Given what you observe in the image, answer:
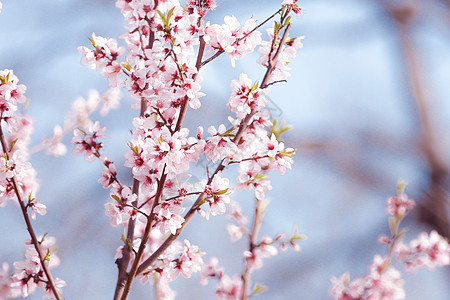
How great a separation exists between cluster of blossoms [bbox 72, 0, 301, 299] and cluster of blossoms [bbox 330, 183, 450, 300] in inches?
33.4

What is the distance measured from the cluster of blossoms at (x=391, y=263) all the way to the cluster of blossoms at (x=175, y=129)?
85 cm

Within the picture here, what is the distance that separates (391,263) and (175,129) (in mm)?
1342

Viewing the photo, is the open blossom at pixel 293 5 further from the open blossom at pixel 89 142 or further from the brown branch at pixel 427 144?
the brown branch at pixel 427 144

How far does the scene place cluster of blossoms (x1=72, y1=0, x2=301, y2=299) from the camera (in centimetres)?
99

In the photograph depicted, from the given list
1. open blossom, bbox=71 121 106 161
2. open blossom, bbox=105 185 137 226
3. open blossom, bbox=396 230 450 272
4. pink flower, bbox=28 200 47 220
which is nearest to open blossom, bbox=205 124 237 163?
open blossom, bbox=105 185 137 226

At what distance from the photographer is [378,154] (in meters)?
5.84

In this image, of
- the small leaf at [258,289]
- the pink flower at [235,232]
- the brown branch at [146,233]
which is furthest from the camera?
the pink flower at [235,232]

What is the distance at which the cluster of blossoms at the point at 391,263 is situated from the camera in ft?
5.63

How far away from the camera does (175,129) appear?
3.28ft

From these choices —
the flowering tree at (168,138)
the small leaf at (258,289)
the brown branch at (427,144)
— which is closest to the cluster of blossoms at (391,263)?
the small leaf at (258,289)

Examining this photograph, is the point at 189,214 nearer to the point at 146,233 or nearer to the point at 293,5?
the point at 146,233

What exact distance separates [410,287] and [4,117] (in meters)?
6.26

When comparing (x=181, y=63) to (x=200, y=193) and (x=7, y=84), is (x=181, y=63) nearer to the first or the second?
(x=200, y=193)

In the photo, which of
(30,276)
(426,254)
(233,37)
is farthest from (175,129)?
(426,254)
